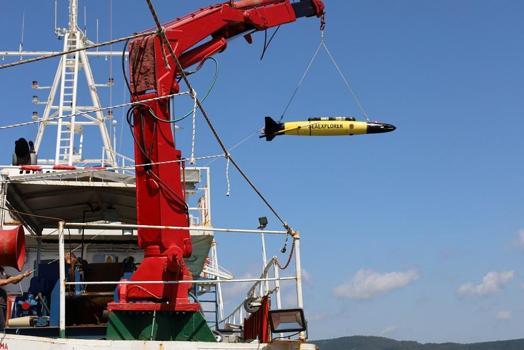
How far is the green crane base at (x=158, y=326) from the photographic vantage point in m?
10.3

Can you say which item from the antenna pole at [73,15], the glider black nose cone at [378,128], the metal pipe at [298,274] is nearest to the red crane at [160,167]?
the metal pipe at [298,274]

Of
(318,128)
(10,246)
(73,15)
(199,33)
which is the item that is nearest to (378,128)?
(318,128)

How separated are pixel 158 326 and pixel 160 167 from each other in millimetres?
2542

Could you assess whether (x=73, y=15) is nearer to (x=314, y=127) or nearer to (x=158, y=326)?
(x=314, y=127)

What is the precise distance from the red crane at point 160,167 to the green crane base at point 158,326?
0.36 ft

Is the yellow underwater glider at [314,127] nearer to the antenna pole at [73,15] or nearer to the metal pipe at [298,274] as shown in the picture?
the metal pipe at [298,274]

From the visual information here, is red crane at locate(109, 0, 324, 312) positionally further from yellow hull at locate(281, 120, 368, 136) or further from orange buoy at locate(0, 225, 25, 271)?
yellow hull at locate(281, 120, 368, 136)

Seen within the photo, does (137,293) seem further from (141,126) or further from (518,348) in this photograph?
(518,348)

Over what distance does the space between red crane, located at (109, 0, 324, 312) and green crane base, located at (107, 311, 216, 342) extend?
0.36ft

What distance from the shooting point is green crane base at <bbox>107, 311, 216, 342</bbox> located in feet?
33.9

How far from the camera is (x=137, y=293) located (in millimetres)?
10719

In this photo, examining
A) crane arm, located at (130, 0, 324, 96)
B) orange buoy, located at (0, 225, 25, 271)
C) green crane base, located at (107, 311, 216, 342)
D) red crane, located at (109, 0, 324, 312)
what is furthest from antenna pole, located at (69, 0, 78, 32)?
orange buoy, located at (0, 225, 25, 271)

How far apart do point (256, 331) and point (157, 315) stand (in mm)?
1984

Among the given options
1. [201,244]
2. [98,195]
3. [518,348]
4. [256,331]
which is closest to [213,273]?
[201,244]
